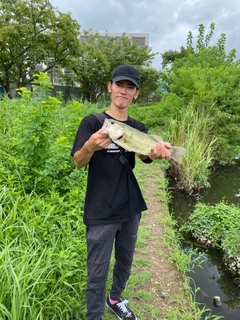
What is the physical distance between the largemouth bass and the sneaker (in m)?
1.49

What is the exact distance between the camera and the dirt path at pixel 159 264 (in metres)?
2.62

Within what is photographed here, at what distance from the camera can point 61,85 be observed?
24.4 metres

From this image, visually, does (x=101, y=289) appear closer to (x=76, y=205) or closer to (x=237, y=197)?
(x=76, y=205)

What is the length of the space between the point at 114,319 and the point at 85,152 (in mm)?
1694

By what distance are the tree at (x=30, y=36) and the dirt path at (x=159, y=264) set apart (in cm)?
1151

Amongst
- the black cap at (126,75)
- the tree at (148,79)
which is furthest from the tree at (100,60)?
the black cap at (126,75)

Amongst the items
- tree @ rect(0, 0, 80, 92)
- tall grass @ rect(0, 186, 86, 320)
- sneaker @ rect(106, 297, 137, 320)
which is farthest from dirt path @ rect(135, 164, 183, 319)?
tree @ rect(0, 0, 80, 92)

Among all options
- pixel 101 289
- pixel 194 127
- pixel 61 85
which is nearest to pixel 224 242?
pixel 101 289

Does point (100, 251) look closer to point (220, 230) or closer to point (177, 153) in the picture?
point (177, 153)

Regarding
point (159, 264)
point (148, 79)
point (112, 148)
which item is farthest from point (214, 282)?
point (148, 79)

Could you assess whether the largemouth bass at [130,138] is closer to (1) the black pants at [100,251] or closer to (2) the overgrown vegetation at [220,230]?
(1) the black pants at [100,251]

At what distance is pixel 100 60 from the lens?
63.0 ft

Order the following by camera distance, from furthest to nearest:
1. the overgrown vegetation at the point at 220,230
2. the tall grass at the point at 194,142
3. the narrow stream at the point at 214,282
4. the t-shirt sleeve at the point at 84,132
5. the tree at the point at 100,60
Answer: the tree at the point at 100,60, the tall grass at the point at 194,142, the overgrown vegetation at the point at 220,230, the narrow stream at the point at 214,282, the t-shirt sleeve at the point at 84,132

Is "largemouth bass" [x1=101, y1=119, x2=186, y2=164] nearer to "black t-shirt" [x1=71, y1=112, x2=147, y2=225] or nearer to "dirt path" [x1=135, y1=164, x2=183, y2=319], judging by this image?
"black t-shirt" [x1=71, y1=112, x2=147, y2=225]
